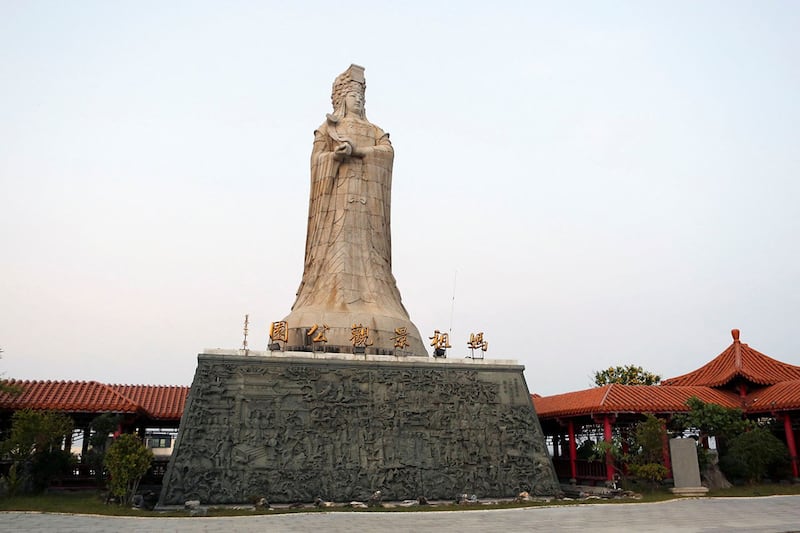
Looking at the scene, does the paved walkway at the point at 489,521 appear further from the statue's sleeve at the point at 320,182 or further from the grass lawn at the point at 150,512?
the statue's sleeve at the point at 320,182

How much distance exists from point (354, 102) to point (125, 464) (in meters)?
10.6

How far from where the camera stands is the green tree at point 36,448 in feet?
41.3

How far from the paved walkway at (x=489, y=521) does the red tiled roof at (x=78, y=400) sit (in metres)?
3.47

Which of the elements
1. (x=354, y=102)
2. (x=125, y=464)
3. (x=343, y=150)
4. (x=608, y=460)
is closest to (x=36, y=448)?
(x=125, y=464)

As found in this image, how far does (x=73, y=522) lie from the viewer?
995cm

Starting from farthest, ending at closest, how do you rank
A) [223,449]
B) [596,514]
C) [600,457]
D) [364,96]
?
[364,96] < [600,457] < [223,449] < [596,514]

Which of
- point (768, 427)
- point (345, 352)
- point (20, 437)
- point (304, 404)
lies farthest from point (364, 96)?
point (768, 427)

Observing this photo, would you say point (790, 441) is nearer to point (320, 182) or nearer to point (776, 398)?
point (776, 398)

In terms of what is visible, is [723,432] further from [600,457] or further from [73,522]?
[73,522]

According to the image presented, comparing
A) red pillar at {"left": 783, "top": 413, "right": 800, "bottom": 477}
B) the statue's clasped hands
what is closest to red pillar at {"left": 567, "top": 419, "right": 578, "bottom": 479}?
red pillar at {"left": 783, "top": 413, "right": 800, "bottom": 477}

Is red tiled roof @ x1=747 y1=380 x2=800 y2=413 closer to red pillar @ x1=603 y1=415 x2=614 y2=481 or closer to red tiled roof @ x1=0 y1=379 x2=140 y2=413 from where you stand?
red pillar @ x1=603 y1=415 x2=614 y2=481

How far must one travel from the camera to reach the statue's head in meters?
17.9

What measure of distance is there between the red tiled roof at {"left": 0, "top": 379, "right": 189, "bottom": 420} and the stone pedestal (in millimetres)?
2801

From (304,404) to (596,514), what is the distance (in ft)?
18.9
